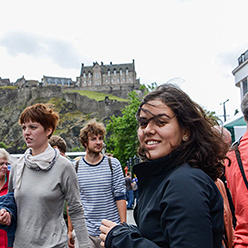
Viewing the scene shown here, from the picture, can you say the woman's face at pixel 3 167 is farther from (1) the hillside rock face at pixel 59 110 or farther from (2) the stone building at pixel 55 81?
(2) the stone building at pixel 55 81

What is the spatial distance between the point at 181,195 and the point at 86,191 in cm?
279

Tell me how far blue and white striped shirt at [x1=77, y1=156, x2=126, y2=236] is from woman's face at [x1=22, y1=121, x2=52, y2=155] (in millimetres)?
1061

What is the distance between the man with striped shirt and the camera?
3.81 m

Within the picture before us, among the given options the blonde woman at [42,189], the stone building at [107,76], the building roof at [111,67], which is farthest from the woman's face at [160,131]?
the building roof at [111,67]

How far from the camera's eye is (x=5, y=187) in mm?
3576

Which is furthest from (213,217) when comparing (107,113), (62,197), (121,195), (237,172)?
(107,113)

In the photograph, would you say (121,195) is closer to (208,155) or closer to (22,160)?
(22,160)

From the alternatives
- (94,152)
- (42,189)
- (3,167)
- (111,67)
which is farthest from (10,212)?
(111,67)

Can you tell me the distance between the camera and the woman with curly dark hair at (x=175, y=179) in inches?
49.1

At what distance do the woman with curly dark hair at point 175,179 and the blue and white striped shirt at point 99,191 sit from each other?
87.9 inches

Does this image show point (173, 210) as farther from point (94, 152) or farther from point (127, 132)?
point (127, 132)

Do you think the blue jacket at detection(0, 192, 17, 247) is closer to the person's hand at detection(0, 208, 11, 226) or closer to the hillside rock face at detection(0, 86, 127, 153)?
the person's hand at detection(0, 208, 11, 226)

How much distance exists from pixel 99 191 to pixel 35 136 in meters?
1.27

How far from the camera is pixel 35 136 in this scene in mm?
2961
